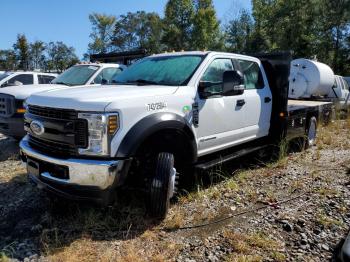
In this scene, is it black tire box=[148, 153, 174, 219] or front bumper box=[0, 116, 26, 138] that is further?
front bumper box=[0, 116, 26, 138]

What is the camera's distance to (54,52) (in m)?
60.3

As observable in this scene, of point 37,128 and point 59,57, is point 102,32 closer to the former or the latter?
point 59,57

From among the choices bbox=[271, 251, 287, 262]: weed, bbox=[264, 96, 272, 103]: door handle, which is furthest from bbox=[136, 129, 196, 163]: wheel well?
bbox=[264, 96, 272, 103]: door handle

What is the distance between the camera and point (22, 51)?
176ft

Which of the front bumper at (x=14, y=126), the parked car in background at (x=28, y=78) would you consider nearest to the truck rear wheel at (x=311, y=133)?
the front bumper at (x=14, y=126)

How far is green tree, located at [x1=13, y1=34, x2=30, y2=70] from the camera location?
174 ft

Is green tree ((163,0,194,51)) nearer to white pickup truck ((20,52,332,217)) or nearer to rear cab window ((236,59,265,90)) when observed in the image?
rear cab window ((236,59,265,90))

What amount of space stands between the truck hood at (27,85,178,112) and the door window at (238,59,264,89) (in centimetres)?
170

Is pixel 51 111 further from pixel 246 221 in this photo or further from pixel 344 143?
pixel 344 143

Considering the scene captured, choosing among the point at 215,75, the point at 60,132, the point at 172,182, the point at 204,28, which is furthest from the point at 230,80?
the point at 204,28

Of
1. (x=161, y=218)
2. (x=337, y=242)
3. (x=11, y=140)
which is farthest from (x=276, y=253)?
(x=11, y=140)

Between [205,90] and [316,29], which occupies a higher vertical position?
[316,29]

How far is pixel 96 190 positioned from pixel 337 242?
8.15 feet

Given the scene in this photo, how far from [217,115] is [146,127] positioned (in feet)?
4.60
